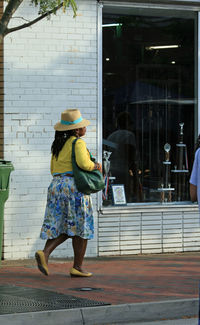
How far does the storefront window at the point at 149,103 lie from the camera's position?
449 inches

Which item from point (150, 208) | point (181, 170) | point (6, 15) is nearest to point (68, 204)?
point (6, 15)

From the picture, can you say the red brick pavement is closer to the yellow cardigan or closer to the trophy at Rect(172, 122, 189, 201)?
the trophy at Rect(172, 122, 189, 201)

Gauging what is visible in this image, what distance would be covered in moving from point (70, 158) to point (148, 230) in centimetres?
293

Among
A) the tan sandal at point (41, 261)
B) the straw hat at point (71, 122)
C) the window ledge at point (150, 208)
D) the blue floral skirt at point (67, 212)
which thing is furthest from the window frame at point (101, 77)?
the tan sandal at point (41, 261)

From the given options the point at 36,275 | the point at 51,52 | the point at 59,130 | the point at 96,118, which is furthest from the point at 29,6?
the point at 36,275

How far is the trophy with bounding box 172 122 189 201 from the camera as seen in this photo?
1195 centimetres

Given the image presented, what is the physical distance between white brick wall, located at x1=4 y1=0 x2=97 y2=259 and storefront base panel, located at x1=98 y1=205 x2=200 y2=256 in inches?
12.6

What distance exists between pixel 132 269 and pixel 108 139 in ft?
7.97

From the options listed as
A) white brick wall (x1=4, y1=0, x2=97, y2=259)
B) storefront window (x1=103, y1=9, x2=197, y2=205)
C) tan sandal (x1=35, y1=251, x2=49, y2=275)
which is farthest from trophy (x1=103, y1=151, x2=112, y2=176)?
tan sandal (x1=35, y1=251, x2=49, y2=275)

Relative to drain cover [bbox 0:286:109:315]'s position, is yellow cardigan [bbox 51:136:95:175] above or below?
above

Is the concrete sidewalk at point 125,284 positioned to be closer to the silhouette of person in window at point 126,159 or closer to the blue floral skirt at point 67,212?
the blue floral skirt at point 67,212

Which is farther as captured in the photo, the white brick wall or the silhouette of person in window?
the silhouette of person in window

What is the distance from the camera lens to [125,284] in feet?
27.5

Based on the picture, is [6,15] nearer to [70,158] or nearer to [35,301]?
[70,158]
